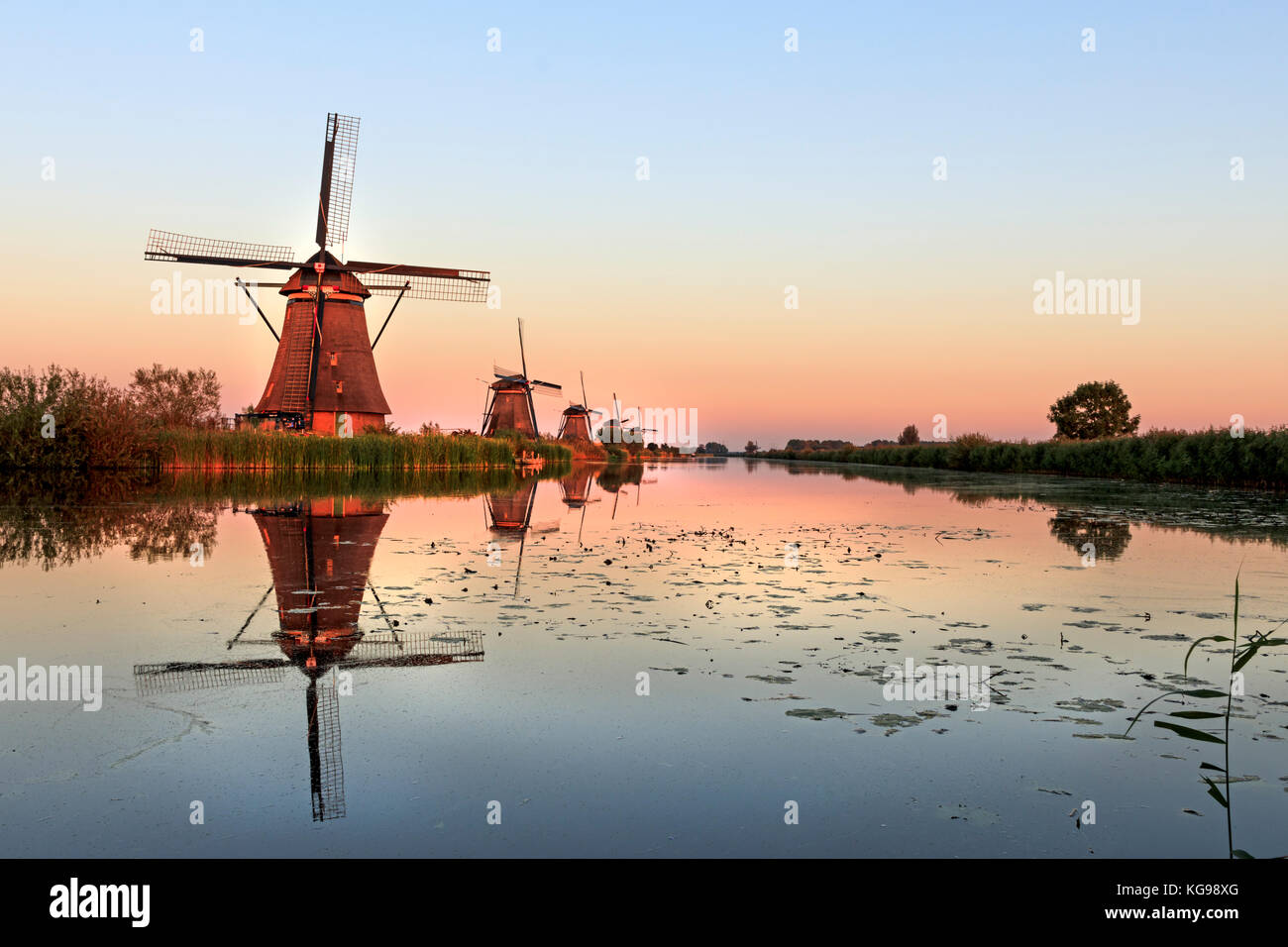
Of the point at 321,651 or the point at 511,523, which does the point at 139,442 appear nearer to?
the point at 511,523

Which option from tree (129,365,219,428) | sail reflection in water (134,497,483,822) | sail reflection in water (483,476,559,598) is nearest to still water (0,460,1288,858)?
sail reflection in water (134,497,483,822)

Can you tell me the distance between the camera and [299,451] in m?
29.5

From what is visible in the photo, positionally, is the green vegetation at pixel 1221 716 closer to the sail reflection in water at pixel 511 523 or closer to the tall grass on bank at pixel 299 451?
the sail reflection in water at pixel 511 523

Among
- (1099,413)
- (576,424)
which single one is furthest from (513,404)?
(1099,413)

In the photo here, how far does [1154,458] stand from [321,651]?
35.6 meters

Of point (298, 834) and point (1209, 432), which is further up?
point (1209, 432)

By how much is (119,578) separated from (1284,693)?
1057 cm

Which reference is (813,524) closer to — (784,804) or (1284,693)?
(1284,693)

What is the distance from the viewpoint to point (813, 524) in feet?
54.6

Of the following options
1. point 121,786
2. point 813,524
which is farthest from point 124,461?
point 121,786

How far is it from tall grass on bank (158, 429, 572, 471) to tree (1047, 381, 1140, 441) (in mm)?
62401
